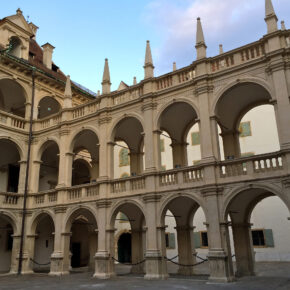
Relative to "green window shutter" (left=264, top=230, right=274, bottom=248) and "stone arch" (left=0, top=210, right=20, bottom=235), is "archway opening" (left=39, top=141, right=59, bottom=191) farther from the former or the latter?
"green window shutter" (left=264, top=230, right=274, bottom=248)

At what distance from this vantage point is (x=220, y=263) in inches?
551

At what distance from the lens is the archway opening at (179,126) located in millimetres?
19062

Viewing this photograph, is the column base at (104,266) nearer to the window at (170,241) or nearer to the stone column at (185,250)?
the stone column at (185,250)

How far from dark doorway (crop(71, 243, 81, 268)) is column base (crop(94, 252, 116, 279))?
382 inches

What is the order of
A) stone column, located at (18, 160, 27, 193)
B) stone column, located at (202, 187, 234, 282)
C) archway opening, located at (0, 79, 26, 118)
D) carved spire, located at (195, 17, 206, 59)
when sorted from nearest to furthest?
1. stone column, located at (202, 187, 234, 282)
2. carved spire, located at (195, 17, 206, 59)
3. stone column, located at (18, 160, 27, 193)
4. archway opening, located at (0, 79, 26, 118)

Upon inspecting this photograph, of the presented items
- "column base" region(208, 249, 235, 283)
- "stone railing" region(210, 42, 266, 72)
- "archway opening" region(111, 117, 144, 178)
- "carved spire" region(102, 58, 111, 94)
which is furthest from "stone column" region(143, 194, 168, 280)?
"carved spire" region(102, 58, 111, 94)

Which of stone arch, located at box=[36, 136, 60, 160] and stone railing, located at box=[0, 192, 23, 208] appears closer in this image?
stone railing, located at box=[0, 192, 23, 208]

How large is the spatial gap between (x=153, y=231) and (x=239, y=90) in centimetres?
820

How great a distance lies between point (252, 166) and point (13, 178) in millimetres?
17295

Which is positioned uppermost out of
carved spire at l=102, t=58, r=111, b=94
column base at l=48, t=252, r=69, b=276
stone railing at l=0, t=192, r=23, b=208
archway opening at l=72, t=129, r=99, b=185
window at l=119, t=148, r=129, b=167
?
carved spire at l=102, t=58, r=111, b=94

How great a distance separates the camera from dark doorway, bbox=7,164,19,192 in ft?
78.6

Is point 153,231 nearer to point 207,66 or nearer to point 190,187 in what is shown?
Answer: point 190,187

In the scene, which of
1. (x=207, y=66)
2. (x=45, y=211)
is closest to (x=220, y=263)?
(x=207, y=66)

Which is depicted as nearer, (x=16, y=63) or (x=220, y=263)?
(x=220, y=263)
